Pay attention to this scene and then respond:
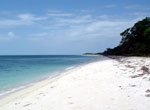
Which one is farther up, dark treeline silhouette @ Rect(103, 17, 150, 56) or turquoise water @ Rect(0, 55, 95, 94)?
dark treeline silhouette @ Rect(103, 17, 150, 56)

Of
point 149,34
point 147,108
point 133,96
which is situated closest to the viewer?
point 147,108

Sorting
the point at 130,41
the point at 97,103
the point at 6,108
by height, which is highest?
the point at 130,41

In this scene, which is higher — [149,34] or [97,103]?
[149,34]

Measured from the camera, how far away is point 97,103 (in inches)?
180

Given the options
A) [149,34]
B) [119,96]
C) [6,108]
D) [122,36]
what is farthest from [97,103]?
[122,36]

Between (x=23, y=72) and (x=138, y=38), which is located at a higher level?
(x=138, y=38)

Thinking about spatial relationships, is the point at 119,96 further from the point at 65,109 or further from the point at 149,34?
the point at 149,34

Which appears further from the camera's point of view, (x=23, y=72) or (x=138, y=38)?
(x=138, y=38)

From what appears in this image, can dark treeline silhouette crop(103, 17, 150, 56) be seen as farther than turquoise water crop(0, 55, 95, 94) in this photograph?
Yes

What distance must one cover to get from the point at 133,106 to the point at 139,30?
50899mm

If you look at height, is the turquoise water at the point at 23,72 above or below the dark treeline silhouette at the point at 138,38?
below

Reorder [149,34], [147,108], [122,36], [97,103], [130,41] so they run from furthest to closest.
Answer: [122,36], [130,41], [149,34], [97,103], [147,108]

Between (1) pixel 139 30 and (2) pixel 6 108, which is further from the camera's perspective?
(1) pixel 139 30

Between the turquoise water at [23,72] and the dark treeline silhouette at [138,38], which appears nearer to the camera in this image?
the turquoise water at [23,72]
